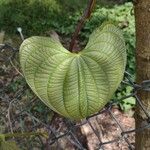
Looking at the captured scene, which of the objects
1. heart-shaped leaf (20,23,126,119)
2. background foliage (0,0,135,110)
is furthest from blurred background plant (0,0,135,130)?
heart-shaped leaf (20,23,126,119)

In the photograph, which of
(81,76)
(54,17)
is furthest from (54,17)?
(81,76)

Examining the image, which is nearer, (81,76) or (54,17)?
(81,76)

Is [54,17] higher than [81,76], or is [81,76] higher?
[81,76]

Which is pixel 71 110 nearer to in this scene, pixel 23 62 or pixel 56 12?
pixel 23 62

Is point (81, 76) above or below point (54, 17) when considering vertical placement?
above

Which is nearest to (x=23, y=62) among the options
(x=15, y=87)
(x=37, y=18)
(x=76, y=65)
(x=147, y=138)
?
(x=76, y=65)

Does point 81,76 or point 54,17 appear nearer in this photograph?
point 81,76

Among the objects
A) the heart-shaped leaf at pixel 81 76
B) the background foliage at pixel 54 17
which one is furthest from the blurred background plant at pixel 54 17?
the heart-shaped leaf at pixel 81 76

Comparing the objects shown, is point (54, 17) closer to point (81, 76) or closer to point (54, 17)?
point (54, 17)

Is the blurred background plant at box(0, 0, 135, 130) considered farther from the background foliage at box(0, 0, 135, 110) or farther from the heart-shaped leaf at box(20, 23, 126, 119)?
the heart-shaped leaf at box(20, 23, 126, 119)

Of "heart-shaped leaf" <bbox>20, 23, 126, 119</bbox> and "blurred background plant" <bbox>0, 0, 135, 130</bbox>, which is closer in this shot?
"heart-shaped leaf" <bbox>20, 23, 126, 119</bbox>
